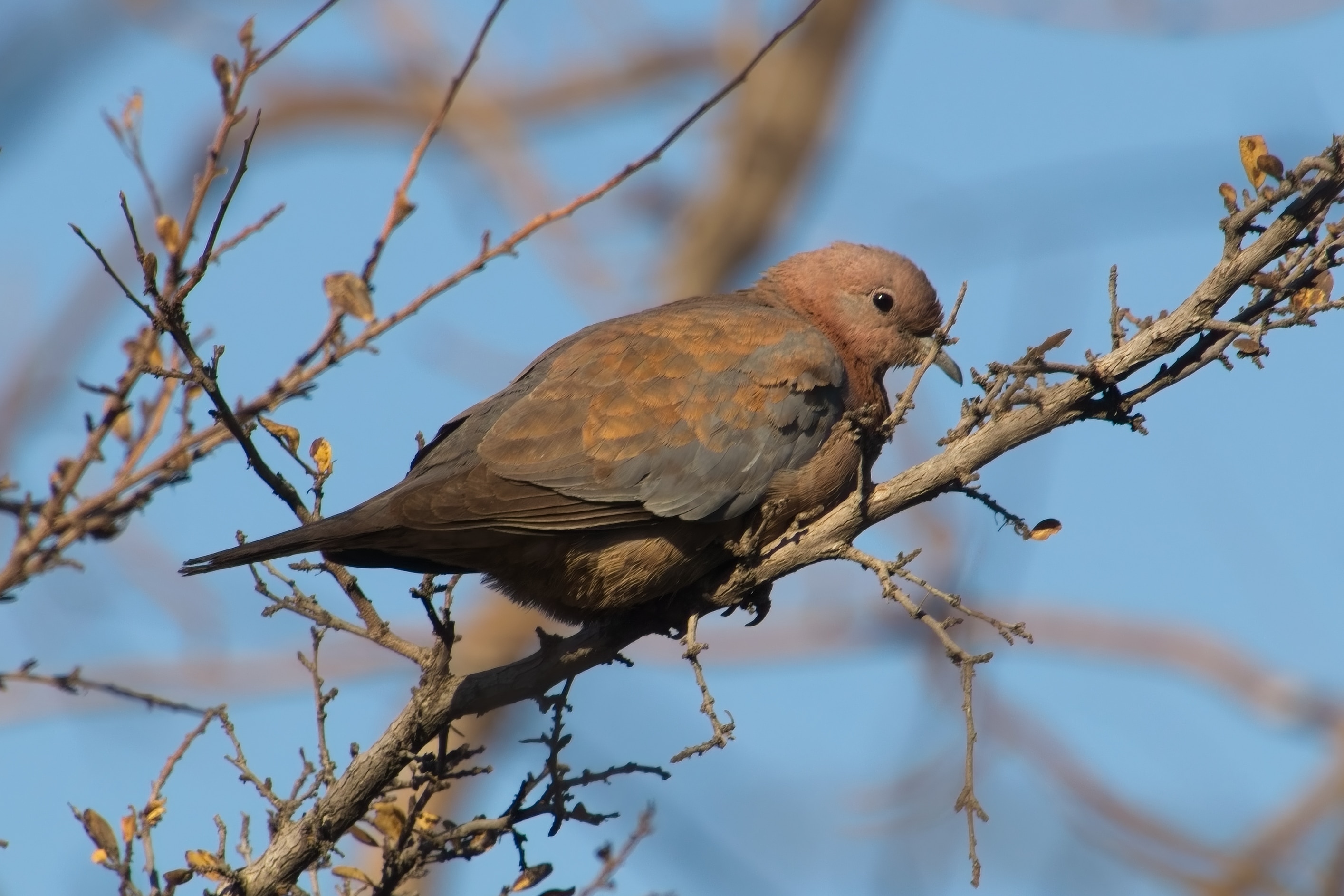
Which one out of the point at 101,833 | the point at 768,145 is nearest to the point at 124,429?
the point at 101,833

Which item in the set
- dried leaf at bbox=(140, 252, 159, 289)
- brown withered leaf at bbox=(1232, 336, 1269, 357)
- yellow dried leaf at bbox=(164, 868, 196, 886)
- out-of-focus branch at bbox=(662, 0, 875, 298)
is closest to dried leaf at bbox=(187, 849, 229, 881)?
yellow dried leaf at bbox=(164, 868, 196, 886)

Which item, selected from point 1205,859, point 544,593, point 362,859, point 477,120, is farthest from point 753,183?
point 544,593

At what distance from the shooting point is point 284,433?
4023 mm

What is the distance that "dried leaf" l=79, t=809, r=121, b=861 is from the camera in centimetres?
359

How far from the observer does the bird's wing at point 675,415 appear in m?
4.56

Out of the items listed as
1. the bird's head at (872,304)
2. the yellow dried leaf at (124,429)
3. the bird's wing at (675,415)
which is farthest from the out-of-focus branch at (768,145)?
the yellow dried leaf at (124,429)

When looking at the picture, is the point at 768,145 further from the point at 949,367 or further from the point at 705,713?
the point at 705,713

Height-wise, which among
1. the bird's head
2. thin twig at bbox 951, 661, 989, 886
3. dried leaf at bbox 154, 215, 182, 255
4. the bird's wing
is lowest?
thin twig at bbox 951, 661, 989, 886

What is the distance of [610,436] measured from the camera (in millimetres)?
4680

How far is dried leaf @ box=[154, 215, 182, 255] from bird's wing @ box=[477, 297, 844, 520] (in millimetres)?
1148

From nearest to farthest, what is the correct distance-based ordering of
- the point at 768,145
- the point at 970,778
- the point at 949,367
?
the point at 970,778 < the point at 949,367 < the point at 768,145

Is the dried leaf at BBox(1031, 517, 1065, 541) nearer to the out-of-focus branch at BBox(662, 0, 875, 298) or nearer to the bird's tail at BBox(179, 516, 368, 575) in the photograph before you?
the bird's tail at BBox(179, 516, 368, 575)

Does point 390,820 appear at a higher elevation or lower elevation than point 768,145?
lower

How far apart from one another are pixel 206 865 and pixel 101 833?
0.96 feet
